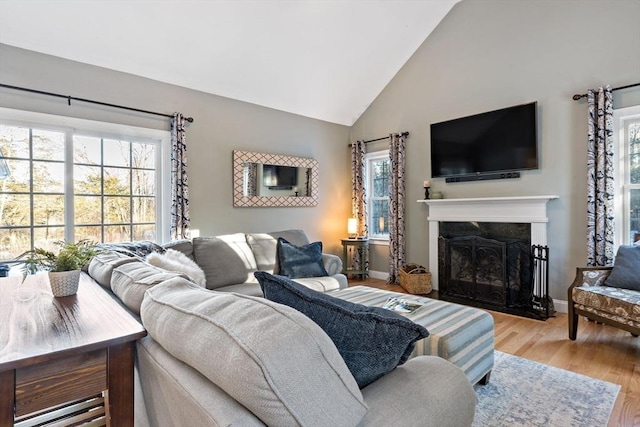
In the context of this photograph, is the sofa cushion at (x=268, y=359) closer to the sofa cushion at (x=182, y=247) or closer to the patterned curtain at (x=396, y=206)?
the sofa cushion at (x=182, y=247)

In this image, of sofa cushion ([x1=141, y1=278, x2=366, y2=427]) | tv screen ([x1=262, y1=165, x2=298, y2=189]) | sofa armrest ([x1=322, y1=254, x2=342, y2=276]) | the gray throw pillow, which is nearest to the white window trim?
tv screen ([x1=262, y1=165, x2=298, y2=189])

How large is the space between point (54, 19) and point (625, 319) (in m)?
5.29

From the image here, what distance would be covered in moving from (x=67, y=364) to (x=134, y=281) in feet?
1.31

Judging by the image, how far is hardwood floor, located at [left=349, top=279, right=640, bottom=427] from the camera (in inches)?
80.7

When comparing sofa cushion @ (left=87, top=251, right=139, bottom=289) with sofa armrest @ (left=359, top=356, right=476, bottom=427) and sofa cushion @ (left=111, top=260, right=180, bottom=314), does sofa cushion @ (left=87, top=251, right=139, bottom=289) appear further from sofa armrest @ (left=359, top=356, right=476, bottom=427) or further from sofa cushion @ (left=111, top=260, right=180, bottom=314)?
sofa armrest @ (left=359, top=356, right=476, bottom=427)

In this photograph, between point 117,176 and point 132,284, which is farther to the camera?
point 117,176

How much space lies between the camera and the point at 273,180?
477cm

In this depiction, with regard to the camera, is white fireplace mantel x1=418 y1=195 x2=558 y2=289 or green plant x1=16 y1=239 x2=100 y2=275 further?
white fireplace mantel x1=418 y1=195 x2=558 y2=289

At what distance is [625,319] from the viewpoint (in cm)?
252

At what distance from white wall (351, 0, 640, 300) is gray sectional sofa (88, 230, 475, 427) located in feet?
11.4

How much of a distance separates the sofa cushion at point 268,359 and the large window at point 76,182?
3236 mm

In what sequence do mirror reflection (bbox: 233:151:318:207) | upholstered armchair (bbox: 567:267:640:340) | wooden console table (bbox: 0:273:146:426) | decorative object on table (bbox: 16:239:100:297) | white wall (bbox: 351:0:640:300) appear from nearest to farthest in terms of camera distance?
1. wooden console table (bbox: 0:273:146:426)
2. decorative object on table (bbox: 16:239:100:297)
3. upholstered armchair (bbox: 567:267:640:340)
4. white wall (bbox: 351:0:640:300)
5. mirror reflection (bbox: 233:151:318:207)

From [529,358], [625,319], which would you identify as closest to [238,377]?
[529,358]

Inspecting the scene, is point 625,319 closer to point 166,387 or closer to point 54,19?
point 166,387
